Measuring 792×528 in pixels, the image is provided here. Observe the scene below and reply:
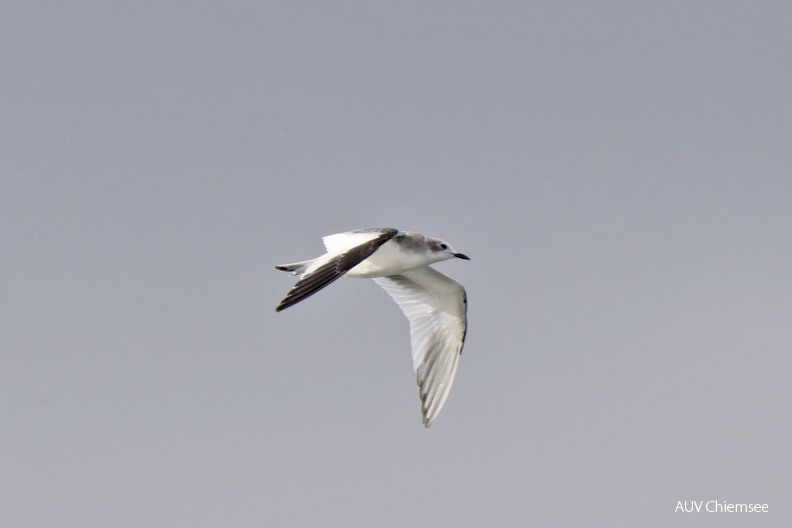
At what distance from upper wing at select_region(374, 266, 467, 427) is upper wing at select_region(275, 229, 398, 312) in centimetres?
406

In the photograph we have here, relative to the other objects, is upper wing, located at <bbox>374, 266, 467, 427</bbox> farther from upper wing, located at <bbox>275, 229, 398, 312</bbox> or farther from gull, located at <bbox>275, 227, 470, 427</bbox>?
upper wing, located at <bbox>275, 229, 398, 312</bbox>

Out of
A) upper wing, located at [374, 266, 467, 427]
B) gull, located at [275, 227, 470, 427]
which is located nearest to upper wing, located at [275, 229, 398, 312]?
gull, located at [275, 227, 470, 427]

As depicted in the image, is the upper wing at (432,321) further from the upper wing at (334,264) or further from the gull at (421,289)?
the upper wing at (334,264)

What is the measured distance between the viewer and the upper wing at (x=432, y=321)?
25.0 m

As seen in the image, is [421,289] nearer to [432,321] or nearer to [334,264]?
[432,321]

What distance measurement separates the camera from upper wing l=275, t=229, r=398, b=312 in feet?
58.6

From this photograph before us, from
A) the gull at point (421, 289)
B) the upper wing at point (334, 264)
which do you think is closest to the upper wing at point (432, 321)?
the gull at point (421, 289)

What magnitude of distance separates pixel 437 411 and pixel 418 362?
1.43m

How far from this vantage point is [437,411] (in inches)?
963

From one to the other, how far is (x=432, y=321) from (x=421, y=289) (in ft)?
2.83

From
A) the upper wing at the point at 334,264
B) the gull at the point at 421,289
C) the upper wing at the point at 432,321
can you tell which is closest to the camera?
the upper wing at the point at 334,264

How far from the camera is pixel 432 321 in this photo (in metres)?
26.0

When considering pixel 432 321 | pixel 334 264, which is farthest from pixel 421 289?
pixel 334 264

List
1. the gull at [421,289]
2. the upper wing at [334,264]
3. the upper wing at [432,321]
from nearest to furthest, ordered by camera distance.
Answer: the upper wing at [334,264], the gull at [421,289], the upper wing at [432,321]
